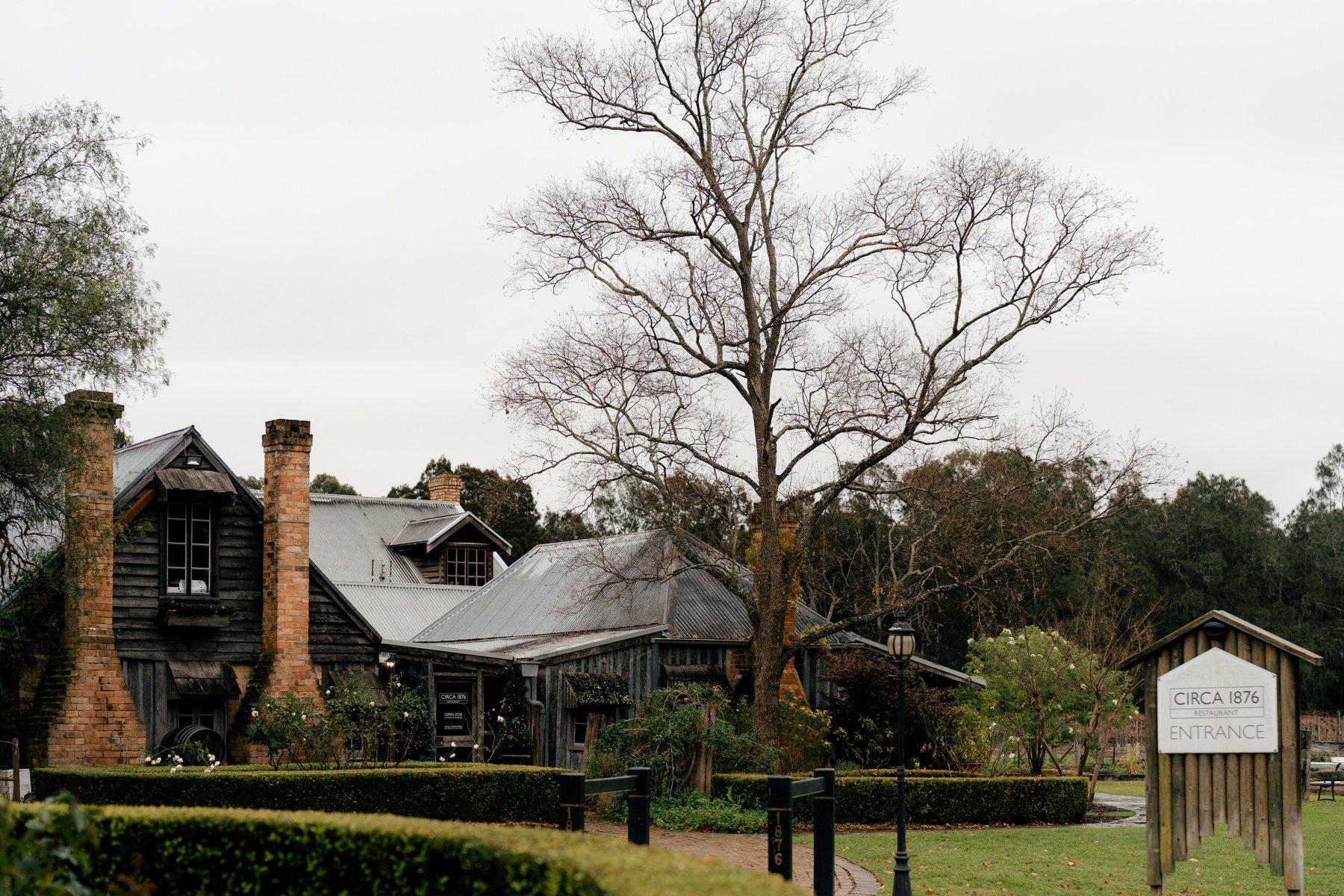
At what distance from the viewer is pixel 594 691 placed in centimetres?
2347

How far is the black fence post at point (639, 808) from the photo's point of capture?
10398mm

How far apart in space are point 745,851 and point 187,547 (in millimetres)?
12046

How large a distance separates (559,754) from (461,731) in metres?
3.14

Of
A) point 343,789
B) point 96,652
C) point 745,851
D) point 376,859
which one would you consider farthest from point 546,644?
point 376,859

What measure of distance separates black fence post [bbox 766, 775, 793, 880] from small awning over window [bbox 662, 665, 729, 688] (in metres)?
13.7

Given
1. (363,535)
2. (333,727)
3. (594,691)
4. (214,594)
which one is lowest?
(333,727)

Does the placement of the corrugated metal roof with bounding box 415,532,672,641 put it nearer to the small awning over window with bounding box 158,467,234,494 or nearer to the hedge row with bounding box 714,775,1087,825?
the hedge row with bounding box 714,775,1087,825

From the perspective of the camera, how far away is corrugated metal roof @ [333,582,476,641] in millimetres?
31562

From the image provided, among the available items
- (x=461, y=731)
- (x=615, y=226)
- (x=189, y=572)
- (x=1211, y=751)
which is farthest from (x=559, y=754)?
(x=1211, y=751)

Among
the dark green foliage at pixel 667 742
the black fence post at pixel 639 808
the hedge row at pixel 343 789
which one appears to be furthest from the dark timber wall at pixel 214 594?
the black fence post at pixel 639 808

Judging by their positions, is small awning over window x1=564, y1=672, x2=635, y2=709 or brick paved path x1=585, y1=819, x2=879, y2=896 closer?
brick paved path x1=585, y1=819, x2=879, y2=896

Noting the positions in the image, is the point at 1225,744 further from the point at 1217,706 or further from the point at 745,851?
the point at 745,851

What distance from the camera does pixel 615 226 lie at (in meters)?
24.4

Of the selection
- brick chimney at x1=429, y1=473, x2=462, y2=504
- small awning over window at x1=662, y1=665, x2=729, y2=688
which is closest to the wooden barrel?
small awning over window at x1=662, y1=665, x2=729, y2=688
